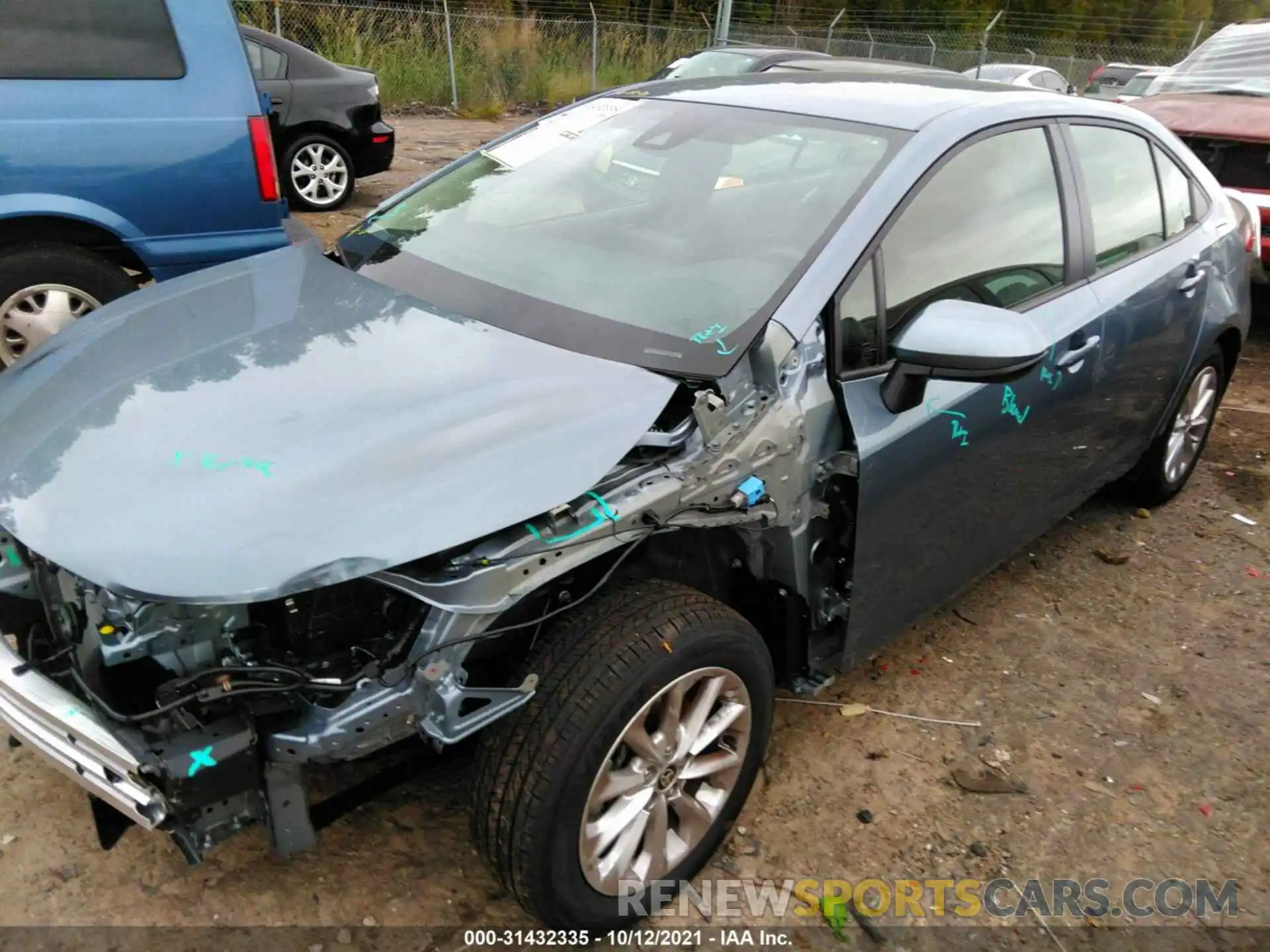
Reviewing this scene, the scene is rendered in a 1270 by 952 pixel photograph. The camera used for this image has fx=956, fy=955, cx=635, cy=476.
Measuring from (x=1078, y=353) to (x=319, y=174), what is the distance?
720 centimetres

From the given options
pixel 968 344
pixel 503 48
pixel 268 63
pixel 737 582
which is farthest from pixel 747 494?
pixel 503 48

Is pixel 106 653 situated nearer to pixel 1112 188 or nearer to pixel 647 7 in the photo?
pixel 1112 188

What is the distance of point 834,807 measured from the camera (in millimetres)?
2547

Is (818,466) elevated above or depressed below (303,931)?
above

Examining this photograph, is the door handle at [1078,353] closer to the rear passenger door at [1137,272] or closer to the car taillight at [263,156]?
the rear passenger door at [1137,272]

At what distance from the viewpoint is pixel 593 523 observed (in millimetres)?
1841

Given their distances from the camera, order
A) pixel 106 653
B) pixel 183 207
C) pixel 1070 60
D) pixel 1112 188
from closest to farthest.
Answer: pixel 106 653 → pixel 1112 188 → pixel 183 207 → pixel 1070 60

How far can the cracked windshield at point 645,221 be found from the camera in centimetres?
230

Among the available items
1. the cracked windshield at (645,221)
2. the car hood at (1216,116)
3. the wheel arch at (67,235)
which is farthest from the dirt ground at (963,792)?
the car hood at (1216,116)

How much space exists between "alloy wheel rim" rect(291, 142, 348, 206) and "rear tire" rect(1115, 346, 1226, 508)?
6908mm

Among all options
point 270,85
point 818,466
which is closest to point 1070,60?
point 270,85

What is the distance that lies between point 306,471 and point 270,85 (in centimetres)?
743

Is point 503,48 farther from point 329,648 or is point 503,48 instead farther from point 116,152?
point 329,648

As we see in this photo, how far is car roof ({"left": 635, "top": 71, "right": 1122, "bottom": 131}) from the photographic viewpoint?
263 centimetres
